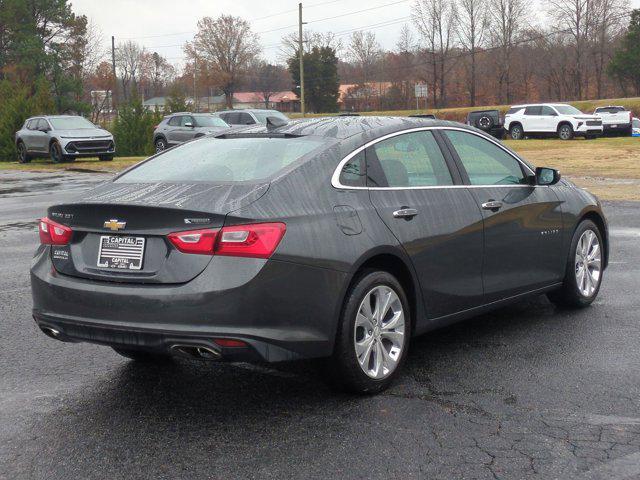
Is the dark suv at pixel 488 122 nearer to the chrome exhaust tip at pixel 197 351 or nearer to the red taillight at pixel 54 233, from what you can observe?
the red taillight at pixel 54 233

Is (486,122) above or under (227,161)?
above

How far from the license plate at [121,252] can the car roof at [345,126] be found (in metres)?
1.34

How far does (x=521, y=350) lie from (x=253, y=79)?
11728cm

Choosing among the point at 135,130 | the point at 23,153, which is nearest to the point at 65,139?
the point at 23,153

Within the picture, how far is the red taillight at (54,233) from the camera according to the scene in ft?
15.5

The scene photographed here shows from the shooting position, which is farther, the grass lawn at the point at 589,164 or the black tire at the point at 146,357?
the grass lawn at the point at 589,164

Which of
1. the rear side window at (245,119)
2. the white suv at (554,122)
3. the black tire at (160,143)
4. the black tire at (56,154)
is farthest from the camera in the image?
the white suv at (554,122)

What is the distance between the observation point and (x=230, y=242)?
13.9 feet

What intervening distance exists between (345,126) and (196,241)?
153cm

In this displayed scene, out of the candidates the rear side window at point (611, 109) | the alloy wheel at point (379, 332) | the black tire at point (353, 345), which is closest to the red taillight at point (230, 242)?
the black tire at point (353, 345)

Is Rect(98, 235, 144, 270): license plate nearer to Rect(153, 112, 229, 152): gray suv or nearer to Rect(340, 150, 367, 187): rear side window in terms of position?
Rect(340, 150, 367, 187): rear side window

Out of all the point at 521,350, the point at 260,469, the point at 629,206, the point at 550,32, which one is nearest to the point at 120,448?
the point at 260,469

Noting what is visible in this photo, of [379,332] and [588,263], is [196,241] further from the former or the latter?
[588,263]

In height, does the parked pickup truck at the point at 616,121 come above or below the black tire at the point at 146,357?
above
